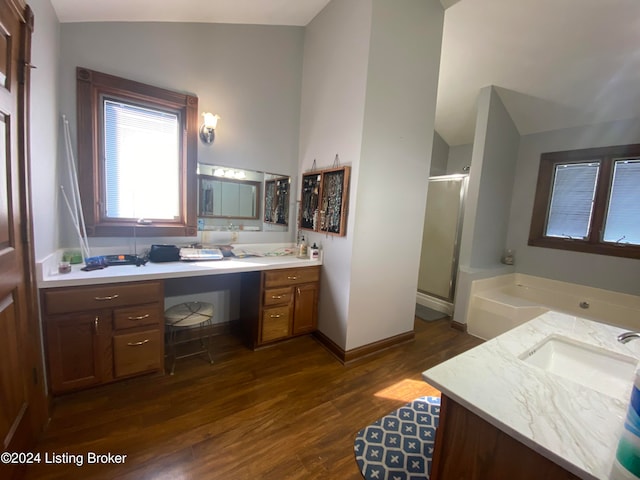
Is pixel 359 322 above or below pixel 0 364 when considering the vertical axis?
below

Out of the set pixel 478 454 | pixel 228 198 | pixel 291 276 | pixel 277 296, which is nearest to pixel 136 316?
pixel 277 296

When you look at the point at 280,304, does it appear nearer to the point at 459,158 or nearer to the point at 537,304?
the point at 537,304

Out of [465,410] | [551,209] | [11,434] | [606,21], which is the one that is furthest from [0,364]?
[551,209]

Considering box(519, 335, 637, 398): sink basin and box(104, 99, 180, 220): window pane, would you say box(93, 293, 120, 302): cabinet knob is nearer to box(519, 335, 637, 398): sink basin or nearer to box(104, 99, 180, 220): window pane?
box(104, 99, 180, 220): window pane

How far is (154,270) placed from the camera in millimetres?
1989

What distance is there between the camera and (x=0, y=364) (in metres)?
1.13

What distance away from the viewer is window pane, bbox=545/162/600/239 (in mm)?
3322

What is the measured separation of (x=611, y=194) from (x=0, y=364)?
5285 millimetres

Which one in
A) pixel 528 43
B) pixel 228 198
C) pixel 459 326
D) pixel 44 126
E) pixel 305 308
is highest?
pixel 528 43

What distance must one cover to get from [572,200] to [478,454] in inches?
157

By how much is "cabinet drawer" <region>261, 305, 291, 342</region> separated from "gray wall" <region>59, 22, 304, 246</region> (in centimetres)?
90

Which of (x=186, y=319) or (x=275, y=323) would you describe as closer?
(x=186, y=319)

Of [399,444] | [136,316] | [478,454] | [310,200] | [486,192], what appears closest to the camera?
[478,454]

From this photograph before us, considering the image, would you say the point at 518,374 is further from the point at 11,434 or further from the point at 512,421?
the point at 11,434
